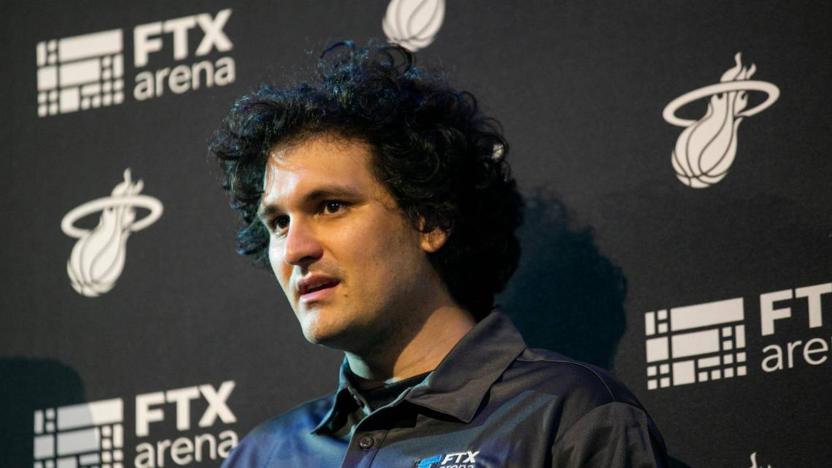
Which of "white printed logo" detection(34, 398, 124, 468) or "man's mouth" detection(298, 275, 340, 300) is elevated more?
"man's mouth" detection(298, 275, 340, 300)

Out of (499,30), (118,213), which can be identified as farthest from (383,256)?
(118,213)

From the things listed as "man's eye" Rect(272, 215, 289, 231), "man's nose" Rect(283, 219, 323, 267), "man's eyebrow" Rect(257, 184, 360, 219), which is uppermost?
"man's eyebrow" Rect(257, 184, 360, 219)

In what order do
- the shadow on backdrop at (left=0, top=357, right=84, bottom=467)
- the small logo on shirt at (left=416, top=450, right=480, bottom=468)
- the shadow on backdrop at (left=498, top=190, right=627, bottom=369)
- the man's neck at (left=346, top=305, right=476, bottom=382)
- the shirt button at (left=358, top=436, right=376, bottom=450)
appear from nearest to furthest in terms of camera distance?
the small logo on shirt at (left=416, top=450, right=480, bottom=468) → the shirt button at (left=358, top=436, right=376, bottom=450) → the man's neck at (left=346, top=305, right=476, bottom=382) → the shadow on backdrop at (left=498, top=190, right=627, bottom=369) → the shadow on backdrop at (left=0, top=357, right=84, bottom=467)

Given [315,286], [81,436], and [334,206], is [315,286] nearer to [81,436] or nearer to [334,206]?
[334,206]

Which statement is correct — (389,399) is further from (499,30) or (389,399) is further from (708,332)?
(499,30)

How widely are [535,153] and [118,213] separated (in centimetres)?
97

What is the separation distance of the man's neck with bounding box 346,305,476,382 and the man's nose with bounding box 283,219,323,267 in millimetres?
204

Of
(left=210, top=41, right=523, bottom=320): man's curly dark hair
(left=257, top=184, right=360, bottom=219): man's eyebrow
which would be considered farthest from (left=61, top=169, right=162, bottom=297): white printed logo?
(left=257, top=184, right=360, bottom=219): man's eyebrow

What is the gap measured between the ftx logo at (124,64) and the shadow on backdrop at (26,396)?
1.95 feet

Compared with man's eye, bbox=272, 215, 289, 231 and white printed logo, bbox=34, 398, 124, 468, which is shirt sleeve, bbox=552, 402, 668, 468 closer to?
man's eye, bbox=272, 215, 289, 231

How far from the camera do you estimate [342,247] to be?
8.36 ft

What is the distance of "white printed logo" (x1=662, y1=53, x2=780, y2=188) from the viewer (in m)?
2.80

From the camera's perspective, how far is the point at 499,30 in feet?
10.1

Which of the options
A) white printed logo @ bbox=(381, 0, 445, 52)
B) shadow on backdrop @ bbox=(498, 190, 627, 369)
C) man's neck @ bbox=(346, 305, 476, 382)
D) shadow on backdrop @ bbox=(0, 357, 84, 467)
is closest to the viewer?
man's neck @ bbox=(346, 305, 476, 382)
